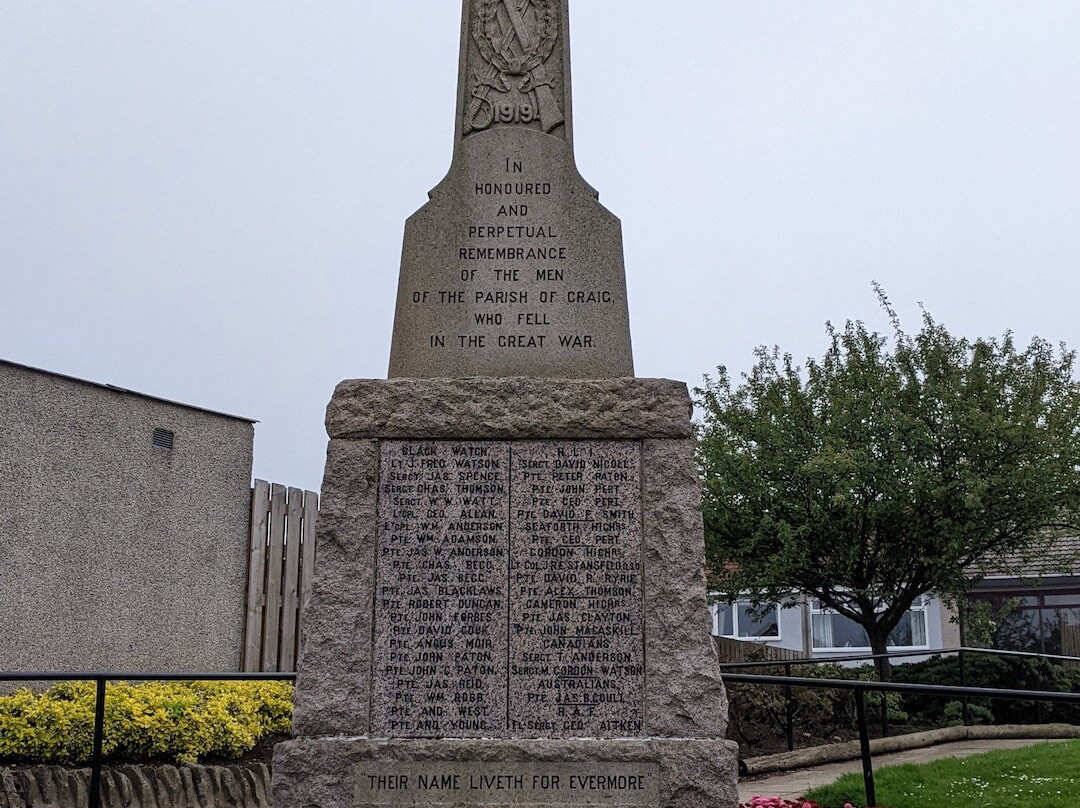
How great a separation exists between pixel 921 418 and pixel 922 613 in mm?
10637

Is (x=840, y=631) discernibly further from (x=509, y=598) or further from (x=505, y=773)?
(x=505, y=773)

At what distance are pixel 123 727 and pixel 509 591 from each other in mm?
4060

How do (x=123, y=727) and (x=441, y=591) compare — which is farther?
(x=123, y=727)

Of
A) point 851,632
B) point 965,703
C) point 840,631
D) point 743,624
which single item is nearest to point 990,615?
point 851,632

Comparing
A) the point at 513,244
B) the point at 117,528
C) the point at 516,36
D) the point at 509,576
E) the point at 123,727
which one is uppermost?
the point at 516,36

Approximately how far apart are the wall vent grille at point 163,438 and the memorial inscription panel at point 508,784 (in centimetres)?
837

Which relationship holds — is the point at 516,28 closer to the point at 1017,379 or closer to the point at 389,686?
the point at 389,686

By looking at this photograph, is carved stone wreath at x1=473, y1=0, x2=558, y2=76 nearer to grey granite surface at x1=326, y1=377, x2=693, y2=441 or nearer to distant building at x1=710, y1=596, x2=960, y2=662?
grey granite surface at x1=326, y1=377, x2=693, y2=441

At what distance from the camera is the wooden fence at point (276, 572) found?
12820 millimetres

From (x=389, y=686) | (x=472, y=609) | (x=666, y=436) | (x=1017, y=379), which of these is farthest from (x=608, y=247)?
(x=1017, y=379)

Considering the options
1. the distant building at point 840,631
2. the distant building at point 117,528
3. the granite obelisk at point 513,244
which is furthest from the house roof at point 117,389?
the distant building at point 840,631

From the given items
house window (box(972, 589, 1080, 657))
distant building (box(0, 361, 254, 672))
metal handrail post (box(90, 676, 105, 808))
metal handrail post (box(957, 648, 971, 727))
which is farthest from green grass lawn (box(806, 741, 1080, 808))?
house window (box(972, 589, 1080, 657))

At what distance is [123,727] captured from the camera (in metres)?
7.82

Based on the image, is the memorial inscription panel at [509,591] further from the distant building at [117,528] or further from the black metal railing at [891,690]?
the distant building at [117,528]
